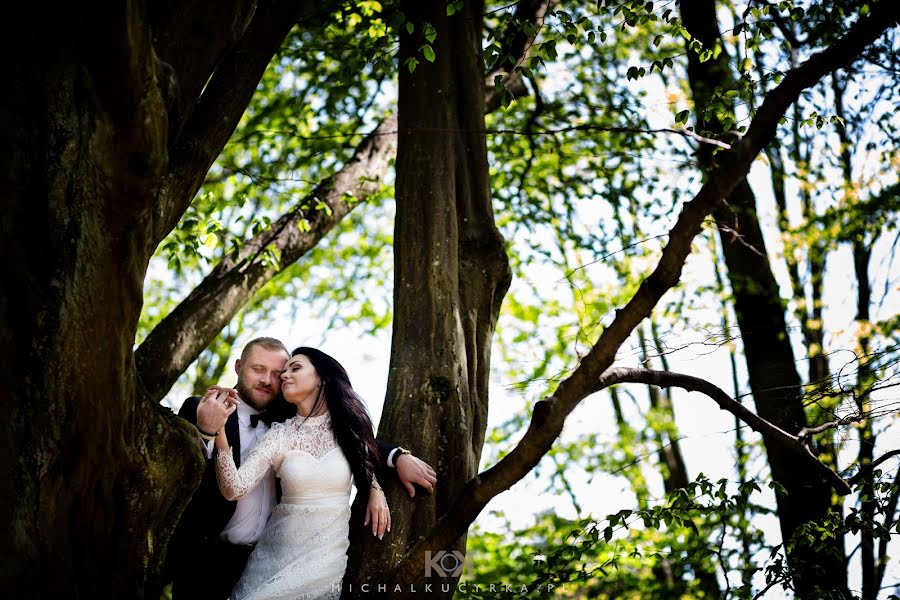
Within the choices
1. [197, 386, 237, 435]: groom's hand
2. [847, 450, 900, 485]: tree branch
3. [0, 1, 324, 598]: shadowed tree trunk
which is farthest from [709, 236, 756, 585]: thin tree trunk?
[0, 1, 324, 598]: shadowed tree trunk

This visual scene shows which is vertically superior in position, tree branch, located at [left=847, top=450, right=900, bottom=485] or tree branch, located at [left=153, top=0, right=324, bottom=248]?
tree branch, located at [left=153, top=0, right=324, bottom=248]

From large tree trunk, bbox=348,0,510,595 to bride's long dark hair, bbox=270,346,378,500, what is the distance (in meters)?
0.16

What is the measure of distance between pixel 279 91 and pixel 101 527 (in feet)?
33.4

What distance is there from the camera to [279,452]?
4.34m

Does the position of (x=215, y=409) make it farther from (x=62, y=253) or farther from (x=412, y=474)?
(x=62, y=253)

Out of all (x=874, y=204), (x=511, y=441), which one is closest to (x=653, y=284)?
(x=874, y=204)

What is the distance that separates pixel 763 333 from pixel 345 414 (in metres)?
4.89

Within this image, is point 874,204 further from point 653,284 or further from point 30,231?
point 30,231

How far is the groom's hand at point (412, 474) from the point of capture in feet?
14.0

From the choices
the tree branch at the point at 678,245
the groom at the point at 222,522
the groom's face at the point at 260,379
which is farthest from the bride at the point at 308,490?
the tree branch at the point at 678,245

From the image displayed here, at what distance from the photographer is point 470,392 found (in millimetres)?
4895

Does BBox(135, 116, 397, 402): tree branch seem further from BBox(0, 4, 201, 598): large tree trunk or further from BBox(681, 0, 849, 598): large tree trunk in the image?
BBox(681, 0, 849, 598): large tree trunk

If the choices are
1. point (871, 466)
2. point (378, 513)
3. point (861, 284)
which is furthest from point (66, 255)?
point (861, 284)

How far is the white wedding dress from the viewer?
4164mm
